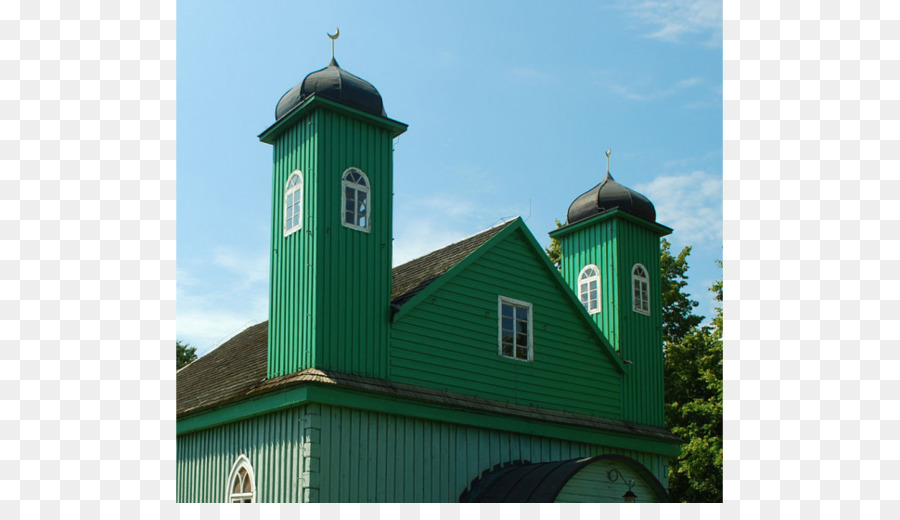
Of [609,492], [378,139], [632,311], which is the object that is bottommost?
[609,492]

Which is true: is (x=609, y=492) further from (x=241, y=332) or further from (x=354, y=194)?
(x=241, y=332)

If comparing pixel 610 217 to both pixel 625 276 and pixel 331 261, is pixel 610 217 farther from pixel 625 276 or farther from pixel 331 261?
pixel 331 261

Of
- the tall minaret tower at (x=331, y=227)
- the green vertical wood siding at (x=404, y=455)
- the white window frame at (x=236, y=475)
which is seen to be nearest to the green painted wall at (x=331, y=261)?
the tall minaret tower at (x=331, y=227)

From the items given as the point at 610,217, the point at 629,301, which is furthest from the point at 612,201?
the point at 629,301

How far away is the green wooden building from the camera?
50.4 ft

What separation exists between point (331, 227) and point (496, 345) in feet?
14.6

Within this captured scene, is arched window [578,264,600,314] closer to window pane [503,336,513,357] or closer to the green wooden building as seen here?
the green wooden building

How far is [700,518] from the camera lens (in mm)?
12711

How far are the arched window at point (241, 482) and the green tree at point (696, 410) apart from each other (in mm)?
17819

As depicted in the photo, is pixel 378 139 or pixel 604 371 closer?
pixel 378 139

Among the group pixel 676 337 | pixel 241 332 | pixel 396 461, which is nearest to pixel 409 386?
pixel 396 461

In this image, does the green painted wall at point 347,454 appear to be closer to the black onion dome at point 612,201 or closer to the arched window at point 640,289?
the arched window at point 640,289

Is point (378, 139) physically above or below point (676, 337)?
above

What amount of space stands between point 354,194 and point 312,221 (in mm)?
1072
